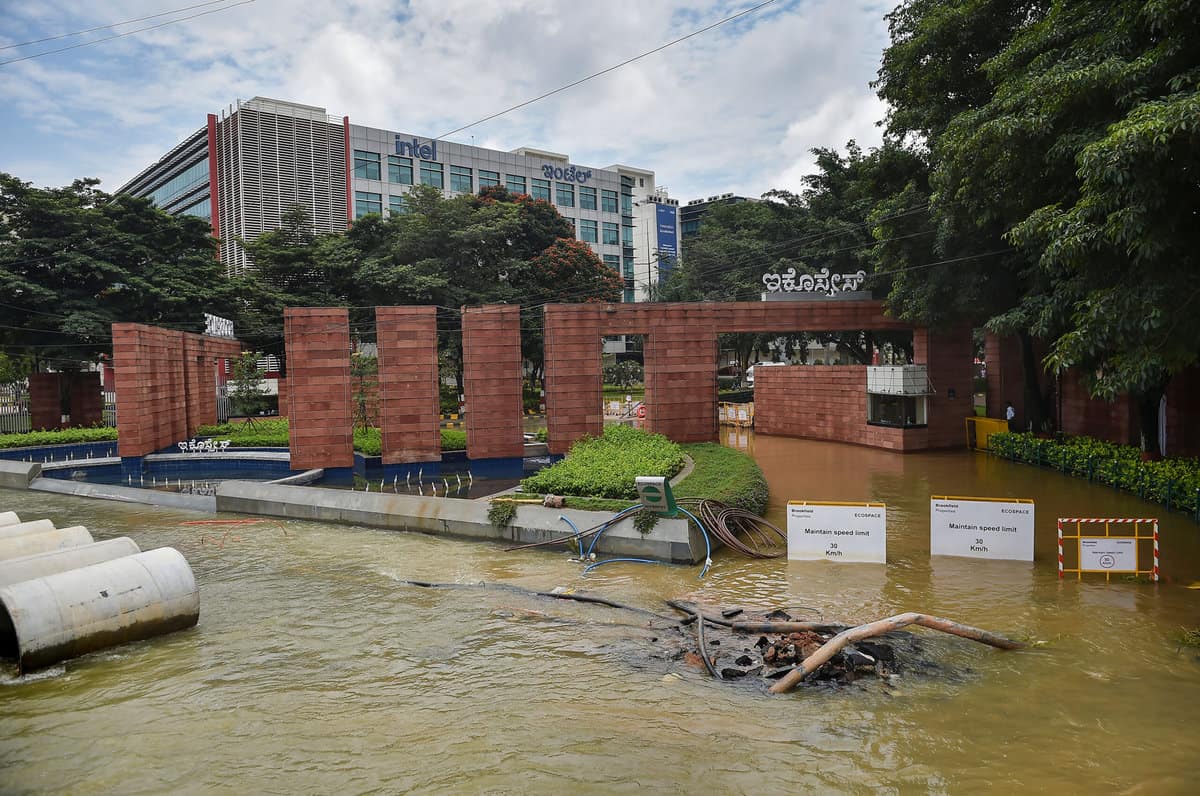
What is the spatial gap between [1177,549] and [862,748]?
33.0ft

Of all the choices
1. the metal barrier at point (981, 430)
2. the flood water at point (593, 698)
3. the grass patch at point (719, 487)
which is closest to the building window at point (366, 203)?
the metal barrier at point (981, 430)

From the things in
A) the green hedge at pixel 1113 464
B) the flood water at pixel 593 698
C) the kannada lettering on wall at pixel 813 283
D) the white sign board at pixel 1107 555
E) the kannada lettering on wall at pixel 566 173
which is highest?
the kannada lettering on wall at pixel 566 173

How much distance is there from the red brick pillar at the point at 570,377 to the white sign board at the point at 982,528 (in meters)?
11.7

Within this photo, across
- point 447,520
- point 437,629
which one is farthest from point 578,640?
point 447,520

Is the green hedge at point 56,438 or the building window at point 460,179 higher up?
the building window at point 460,179

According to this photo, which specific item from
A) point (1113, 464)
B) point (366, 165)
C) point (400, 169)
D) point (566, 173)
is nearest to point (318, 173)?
point (366, 165)

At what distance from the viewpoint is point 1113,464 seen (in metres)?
19.2

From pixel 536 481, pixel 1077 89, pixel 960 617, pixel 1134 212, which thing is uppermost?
pixel 1077 89

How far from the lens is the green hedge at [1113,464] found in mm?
15969

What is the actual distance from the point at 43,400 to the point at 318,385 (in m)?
21.1

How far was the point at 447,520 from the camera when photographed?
1600 cm

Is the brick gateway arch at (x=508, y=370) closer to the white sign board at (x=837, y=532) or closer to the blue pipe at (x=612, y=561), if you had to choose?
the blue pipe at (x=612, y=561)

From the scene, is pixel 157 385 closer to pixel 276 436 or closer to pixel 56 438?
pixel 276 436

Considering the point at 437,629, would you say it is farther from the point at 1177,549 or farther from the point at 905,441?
the point at 905,441
